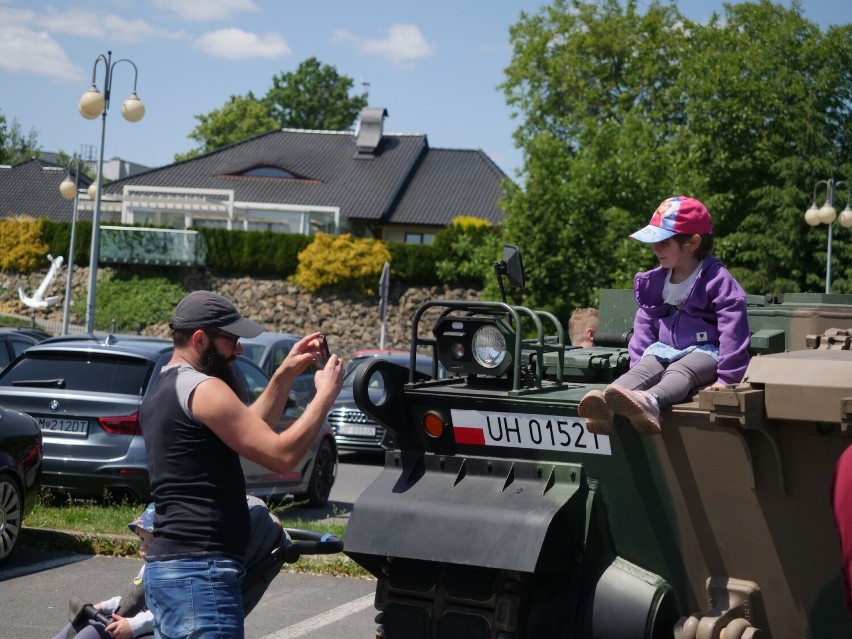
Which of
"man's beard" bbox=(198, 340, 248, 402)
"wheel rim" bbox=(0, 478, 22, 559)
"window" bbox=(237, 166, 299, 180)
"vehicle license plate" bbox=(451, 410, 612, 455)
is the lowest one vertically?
"wheel rim" bbox=(0, 478, 22, 559)

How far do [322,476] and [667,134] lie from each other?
40178 mm

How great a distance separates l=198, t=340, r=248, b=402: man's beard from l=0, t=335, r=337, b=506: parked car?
19.2 ft

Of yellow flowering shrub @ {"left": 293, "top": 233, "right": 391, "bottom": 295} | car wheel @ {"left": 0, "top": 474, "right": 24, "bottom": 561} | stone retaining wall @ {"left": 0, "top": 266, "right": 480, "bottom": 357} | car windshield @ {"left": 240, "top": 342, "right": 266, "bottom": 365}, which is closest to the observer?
car wheel @ {"left": 0, "top": 474, "right": 24, "bottom": 561}

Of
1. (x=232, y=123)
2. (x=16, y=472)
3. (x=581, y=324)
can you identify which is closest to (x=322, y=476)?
(x=581, y=324)

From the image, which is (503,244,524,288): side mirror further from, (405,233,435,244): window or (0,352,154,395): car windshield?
(405,233,435,244): window

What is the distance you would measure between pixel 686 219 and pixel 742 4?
49.1 m

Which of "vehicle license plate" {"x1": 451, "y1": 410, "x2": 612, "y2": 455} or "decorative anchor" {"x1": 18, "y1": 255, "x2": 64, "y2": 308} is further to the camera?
"decorative anchor" {"x1": 18, "y1": 255, "x2": 64, "y2": 308}

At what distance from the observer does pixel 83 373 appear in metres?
10.8

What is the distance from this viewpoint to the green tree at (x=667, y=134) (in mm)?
37719

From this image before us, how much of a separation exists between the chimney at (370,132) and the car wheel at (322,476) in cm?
5423

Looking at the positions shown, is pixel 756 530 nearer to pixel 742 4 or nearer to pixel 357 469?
pixel 357 469


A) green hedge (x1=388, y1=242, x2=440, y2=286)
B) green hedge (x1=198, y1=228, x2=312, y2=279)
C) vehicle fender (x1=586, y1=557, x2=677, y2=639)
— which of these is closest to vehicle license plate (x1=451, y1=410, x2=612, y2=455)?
vehicle fender (x1=586, y1=557, x2=677, y2=639)

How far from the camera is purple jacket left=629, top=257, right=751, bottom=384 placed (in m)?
4.91

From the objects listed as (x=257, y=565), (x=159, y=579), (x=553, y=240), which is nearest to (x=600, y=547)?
(x=257, y=565)
